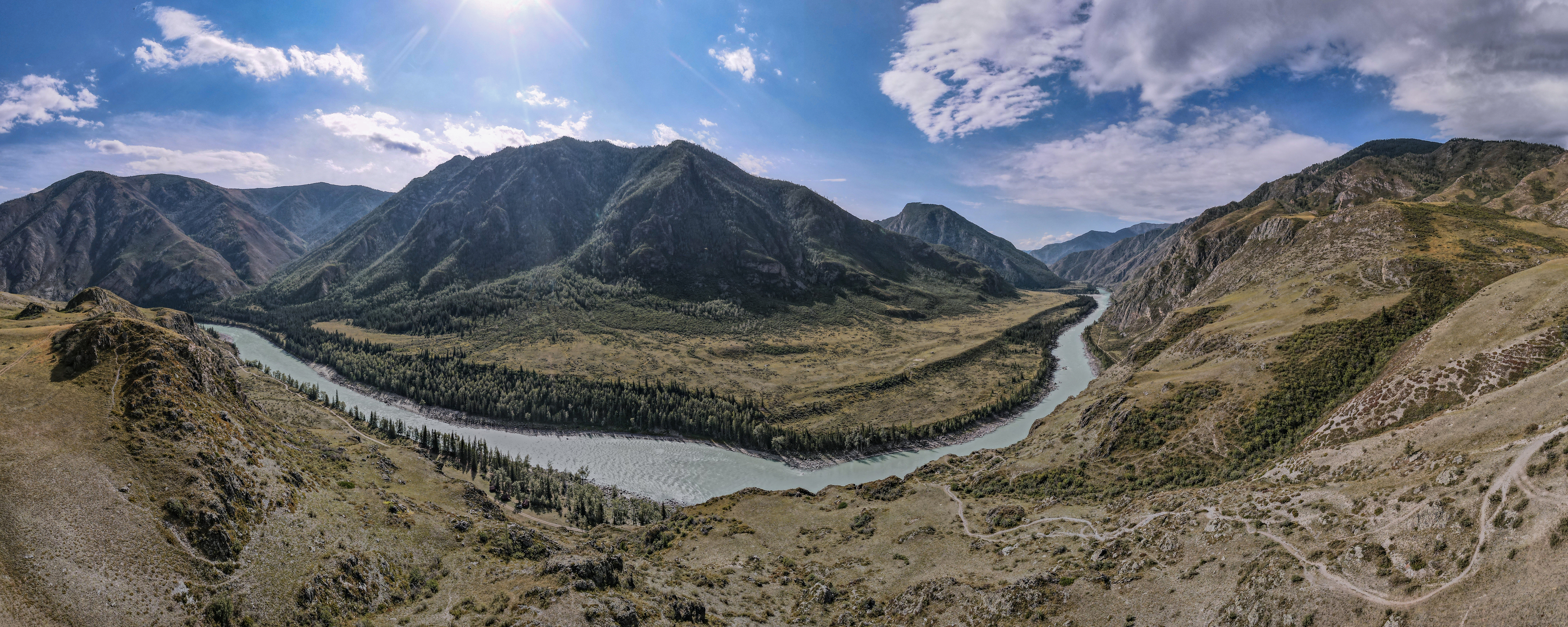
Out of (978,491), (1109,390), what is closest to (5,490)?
(978,491)

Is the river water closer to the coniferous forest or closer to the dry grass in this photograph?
the coniferous forest

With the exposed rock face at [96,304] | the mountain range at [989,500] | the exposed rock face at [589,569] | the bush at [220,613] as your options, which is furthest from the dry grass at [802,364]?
the bush at [220,613]

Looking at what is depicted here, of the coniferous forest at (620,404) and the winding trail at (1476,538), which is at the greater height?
the winding trail at (1476,538)

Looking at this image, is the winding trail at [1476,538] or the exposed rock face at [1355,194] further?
the exposed rock face at [1355,194]

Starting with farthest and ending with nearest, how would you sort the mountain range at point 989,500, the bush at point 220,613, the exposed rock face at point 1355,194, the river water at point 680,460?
the exposed rock face at point 1355,194 < the river water at point 680,460 < the bush at point 220,613 < the mountain range at point 989,500

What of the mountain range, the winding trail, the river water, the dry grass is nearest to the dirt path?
the mountain range

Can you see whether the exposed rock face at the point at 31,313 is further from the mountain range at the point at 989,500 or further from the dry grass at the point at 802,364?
the dry grass at the point at 802,364

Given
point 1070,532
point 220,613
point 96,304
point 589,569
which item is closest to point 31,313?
point 96,304

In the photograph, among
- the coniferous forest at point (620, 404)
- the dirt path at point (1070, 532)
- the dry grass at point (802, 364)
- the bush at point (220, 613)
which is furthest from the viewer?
the dry grass at point (802, 364)
